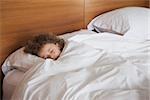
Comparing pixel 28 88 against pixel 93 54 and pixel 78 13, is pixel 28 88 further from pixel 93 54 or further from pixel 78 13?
pixel 78 13

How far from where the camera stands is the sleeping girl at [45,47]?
1.42 meters

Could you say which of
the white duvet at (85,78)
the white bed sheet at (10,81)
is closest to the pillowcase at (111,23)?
the white duvet at (85,78)

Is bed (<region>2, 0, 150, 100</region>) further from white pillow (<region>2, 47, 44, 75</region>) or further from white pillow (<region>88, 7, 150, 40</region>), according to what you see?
white pillow (<region>88, 7, 150, 40</region>)

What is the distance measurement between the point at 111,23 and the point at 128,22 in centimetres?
13

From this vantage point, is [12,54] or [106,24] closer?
Result: [12,54]

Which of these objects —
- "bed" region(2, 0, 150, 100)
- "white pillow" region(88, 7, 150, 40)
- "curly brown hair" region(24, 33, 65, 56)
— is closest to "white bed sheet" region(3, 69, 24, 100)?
"bed" region(2, 0, 150, 100)

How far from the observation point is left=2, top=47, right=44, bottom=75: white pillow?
1.39 m

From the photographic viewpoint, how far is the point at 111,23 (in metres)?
1.96

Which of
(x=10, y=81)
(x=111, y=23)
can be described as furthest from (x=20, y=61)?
(x=111, y=23)

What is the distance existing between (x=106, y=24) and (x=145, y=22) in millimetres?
295

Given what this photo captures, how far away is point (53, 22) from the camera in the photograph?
5.97 ft

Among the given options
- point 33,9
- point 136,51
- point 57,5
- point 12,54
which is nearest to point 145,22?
point 136,51

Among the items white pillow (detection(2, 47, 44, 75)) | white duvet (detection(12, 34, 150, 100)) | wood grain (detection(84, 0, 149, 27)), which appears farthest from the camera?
wood grain (detection(84, 0, 149, 27))

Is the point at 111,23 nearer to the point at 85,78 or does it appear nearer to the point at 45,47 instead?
the point at 45,47
